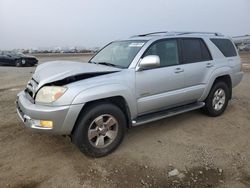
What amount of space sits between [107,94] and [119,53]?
128cm

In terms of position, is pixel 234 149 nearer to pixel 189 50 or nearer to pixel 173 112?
pixel 173 112

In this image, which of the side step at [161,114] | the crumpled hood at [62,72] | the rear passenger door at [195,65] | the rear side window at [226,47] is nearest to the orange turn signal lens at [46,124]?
the crumpled hood at [62,72]

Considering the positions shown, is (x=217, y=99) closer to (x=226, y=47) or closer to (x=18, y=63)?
(x=226, y=47)

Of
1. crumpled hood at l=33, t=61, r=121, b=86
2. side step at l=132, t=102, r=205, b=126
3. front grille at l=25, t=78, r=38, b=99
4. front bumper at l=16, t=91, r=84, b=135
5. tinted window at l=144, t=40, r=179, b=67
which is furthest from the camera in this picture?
tinted window at l=144, t=40, r=179, b=67

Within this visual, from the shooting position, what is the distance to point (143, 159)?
4094 mm

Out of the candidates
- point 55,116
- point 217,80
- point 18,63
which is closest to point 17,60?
point 18,63

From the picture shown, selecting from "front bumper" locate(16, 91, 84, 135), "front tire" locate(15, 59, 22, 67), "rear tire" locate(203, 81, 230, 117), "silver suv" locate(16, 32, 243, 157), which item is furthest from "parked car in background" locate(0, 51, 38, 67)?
"front bumper" locate(16, 91, 84, 135)

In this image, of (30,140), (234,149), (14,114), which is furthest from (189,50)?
(14,114)

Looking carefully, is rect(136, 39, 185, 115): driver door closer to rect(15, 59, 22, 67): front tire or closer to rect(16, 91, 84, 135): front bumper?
rect(16, 91, 84, 135): front bumper

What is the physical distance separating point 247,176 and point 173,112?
5.50 ft

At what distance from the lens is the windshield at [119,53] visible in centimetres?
465

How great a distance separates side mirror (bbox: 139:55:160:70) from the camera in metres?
4.30

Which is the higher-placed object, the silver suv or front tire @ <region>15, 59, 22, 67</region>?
the silver suv

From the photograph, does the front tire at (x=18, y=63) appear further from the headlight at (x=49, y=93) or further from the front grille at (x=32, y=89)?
the headlight at (x=49, y=93)
